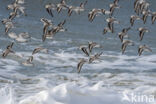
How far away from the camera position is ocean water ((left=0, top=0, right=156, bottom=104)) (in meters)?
14.9

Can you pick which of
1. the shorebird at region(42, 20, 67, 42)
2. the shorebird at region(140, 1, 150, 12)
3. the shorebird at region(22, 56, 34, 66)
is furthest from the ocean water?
the shorebird at region(140, 1, 150, 12)

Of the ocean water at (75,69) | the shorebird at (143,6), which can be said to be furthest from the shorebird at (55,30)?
the shorebird at (143,6)

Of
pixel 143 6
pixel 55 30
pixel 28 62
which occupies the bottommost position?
pixel 28 62

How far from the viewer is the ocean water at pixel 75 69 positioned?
49.0 feet

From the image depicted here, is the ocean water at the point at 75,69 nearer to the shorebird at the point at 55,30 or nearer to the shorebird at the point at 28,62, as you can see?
the shorebird at the point at 28,62

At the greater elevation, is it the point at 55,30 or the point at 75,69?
the point at 55,30

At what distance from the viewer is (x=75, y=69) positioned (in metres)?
24.9

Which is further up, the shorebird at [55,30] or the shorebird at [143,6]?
the shorebird at [143,6]

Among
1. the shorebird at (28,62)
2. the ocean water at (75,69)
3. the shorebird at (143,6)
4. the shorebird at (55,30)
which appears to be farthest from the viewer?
the shorebird at (143,6)

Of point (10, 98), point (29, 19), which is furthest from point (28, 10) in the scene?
point (10, 98)

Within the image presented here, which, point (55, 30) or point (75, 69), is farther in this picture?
point (75, 69)

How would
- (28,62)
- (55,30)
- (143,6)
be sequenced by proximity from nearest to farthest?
(55,30) < (28,62) < (143,6)

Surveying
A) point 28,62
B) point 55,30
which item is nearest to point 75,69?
point 55,30

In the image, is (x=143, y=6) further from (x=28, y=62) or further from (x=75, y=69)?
(x=28, y=62)
